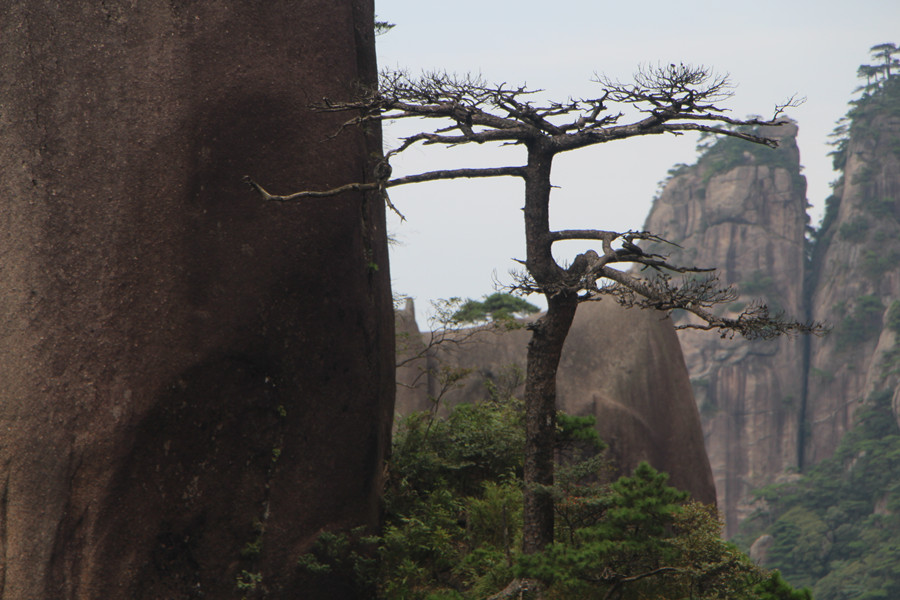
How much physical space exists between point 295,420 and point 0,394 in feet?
8.27

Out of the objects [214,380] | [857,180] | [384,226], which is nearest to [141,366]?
[214,380]

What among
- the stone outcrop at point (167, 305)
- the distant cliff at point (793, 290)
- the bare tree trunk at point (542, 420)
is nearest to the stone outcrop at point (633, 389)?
the bare tree trunk at point (542, 420)

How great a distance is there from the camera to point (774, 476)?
2034 inches

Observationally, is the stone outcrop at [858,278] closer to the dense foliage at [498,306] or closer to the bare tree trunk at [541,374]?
the dense foliage at [498,306]

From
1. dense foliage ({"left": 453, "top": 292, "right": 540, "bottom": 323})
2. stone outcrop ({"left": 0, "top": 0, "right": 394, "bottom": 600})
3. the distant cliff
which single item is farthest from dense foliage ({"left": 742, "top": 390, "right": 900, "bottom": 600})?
stone outcrop ({"left": 0, "top": 0, "right": 394, "bottom": 600})

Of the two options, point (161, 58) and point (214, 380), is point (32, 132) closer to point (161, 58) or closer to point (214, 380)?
point (161, 58)

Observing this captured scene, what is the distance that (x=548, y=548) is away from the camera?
23.9 ft

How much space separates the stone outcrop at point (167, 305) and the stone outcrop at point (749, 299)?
1854 inches

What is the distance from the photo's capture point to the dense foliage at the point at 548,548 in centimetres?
747

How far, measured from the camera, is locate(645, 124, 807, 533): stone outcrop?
52.4m

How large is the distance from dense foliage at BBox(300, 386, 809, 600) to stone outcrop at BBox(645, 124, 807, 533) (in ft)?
148

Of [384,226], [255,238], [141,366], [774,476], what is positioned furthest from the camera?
[774,476]

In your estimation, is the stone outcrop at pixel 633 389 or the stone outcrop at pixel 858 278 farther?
the stone outcrop at pixel 858 278

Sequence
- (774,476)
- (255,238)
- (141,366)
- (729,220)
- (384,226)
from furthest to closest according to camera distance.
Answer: (729,220) < (774,476) < (384,226) < (255,238) < (141,366)
